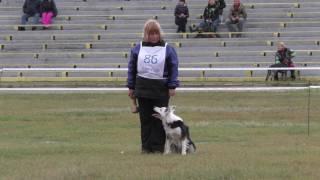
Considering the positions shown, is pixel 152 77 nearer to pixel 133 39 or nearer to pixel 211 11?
pixel 211 11

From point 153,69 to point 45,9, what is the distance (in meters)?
25.6

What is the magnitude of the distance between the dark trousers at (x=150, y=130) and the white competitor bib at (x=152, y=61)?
0.38m

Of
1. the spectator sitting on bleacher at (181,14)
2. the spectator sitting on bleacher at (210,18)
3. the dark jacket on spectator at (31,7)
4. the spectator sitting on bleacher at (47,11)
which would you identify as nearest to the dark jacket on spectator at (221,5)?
the spectator sitting on bleacher at (210,18)

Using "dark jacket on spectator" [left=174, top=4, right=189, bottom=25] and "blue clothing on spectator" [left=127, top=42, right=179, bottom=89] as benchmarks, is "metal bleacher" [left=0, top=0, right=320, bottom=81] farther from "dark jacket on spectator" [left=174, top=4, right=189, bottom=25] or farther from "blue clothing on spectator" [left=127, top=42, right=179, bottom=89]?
"blue clothing on spectator" [left=127, top=42, right=179, bottom=89]

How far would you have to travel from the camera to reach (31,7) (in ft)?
112

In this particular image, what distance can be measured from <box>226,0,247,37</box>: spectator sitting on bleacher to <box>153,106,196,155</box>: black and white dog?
21.9 m

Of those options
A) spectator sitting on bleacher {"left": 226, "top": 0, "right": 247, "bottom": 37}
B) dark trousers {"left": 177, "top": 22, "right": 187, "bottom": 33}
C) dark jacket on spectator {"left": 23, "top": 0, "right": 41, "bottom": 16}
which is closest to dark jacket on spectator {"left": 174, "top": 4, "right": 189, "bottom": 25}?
dark trousers {"left": 177, "top": 22, "right": 187, "bottom": 33}

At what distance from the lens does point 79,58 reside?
3133 centimetres

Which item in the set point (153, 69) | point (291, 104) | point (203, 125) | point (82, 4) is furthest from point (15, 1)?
point (153, 69)

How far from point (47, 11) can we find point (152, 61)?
83.2 feet

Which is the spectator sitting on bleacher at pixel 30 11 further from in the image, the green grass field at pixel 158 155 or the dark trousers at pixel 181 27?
the green grass field at pixel 158 155

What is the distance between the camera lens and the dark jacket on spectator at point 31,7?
33.9 m

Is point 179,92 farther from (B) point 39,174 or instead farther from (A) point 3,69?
(B) point 39,174

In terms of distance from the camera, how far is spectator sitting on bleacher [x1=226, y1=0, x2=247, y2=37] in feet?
102
